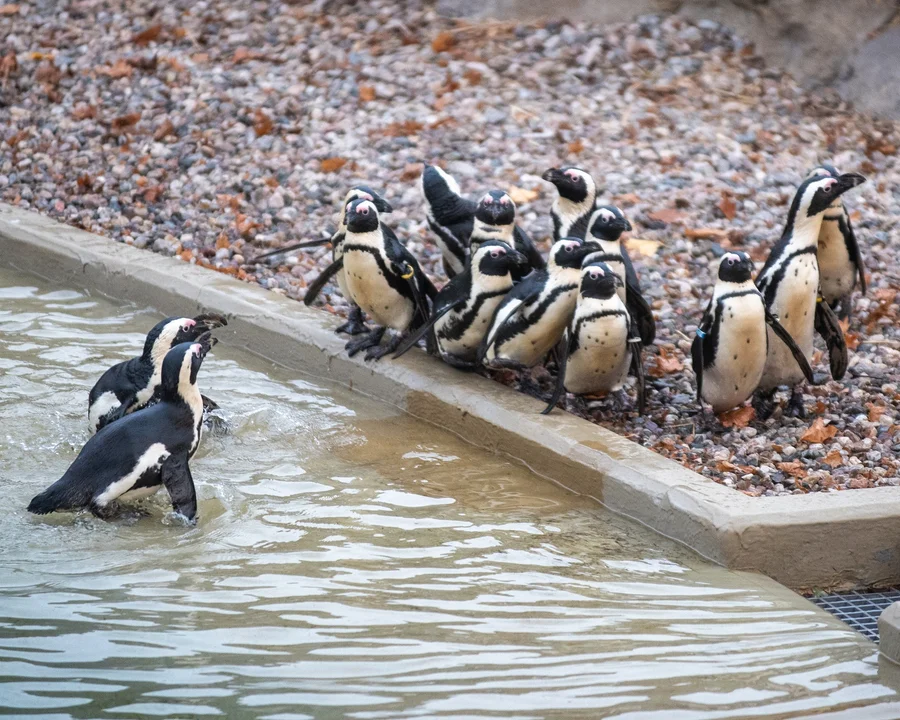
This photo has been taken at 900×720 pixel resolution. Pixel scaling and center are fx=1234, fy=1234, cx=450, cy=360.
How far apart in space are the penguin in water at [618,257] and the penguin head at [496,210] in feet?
1.10

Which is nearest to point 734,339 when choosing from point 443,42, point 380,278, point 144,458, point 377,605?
point 380,278

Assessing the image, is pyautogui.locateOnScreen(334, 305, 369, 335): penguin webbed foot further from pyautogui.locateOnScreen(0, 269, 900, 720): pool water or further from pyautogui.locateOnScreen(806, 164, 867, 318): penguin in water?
pyautogui.locateOnScreen(806, 164, 867, 318): penguin in water

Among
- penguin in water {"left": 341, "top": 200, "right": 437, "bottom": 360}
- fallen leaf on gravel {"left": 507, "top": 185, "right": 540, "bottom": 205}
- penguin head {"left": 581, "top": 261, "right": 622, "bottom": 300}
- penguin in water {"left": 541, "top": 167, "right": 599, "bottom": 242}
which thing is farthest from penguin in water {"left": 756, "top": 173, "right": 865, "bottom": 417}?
fallen leaf on gravel {"left": 507, "top": 185, "right": 540, "bottom": 205}

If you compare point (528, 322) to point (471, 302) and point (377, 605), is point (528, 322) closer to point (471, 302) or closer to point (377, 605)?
point (471, 302)

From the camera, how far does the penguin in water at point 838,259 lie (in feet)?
16.8

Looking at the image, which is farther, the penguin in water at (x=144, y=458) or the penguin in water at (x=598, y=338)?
the penguin in water at (x=598, y=338)

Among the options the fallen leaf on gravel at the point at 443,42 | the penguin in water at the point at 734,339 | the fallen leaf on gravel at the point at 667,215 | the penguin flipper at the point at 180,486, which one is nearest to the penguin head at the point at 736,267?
the penguin in water at the point at 734,339

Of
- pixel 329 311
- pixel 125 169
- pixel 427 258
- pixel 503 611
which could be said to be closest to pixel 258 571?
pixel 503 611

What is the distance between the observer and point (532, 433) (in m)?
4.43

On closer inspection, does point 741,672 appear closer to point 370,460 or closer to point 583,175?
point 370,460

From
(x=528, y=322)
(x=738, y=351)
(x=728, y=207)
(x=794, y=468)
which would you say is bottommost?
(x=794, y=468)

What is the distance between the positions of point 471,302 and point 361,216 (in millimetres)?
579

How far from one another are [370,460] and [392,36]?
5409 mm

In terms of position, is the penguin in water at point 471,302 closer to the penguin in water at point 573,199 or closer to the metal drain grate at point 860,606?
the penguin in water at point 573,199
